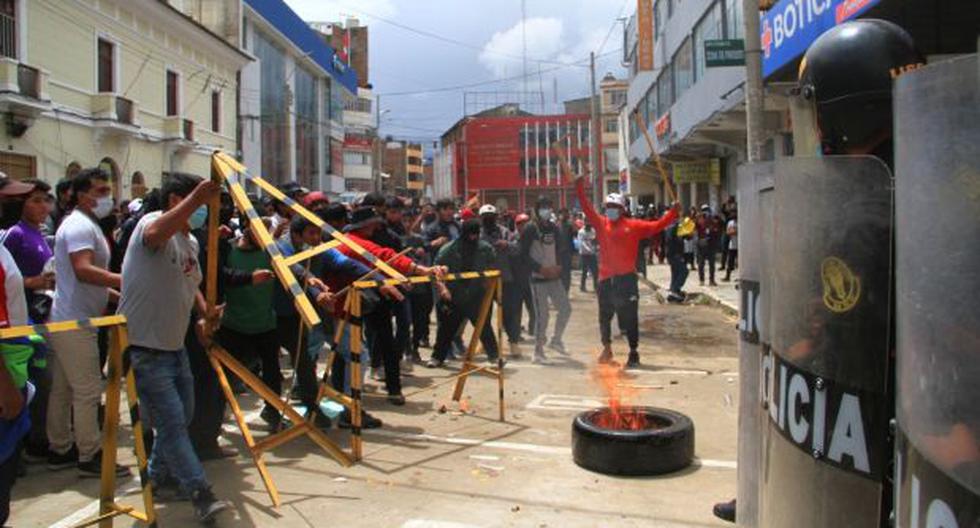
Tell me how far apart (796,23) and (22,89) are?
16.4 meters

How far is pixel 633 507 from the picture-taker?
4312 millimetres

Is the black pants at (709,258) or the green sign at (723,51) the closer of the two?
the green sign at (723,51)

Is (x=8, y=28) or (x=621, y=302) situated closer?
(x=621, y=302)

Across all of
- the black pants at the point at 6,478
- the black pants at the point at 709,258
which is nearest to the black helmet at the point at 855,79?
the black pants at the point at 6,478

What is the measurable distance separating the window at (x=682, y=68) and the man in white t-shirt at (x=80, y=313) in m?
21.4

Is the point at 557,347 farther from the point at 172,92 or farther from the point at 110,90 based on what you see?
the point at 172,92

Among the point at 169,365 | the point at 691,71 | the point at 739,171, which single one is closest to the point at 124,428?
the point at 169,365

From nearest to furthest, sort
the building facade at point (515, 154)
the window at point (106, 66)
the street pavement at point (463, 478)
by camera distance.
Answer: the street pavement at point (463, 478), the window at point (106, 66), the building facade at point (515, 154)

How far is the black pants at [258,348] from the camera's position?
18.1ft

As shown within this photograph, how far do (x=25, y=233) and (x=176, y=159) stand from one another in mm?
23423

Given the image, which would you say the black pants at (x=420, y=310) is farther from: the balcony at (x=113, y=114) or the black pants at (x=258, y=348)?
the balcony at (x=113, y=114)

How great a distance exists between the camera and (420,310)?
374 inches

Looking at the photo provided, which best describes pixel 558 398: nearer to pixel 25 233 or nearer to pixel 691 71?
pixel 25 233

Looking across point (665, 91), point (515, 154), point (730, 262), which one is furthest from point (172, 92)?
point (515, 154)
